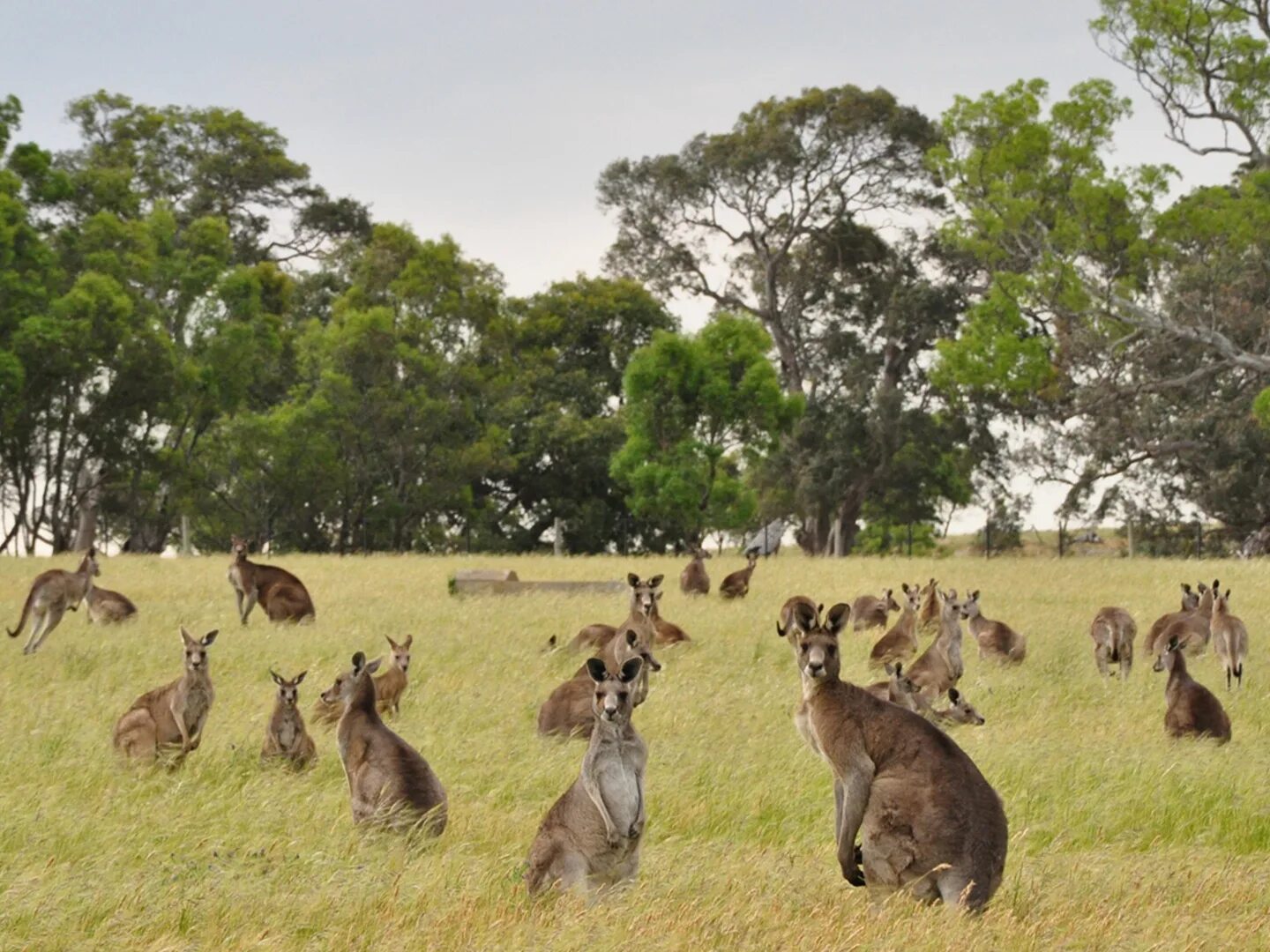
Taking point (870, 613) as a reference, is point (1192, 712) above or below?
below

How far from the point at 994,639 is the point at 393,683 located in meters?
7.05

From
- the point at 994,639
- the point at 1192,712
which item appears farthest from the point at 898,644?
the point at 1192,712

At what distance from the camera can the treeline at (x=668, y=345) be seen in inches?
1510

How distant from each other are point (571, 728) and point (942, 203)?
43.3 m

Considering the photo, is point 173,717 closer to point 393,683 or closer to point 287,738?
point 287,738

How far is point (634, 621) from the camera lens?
56.4ft

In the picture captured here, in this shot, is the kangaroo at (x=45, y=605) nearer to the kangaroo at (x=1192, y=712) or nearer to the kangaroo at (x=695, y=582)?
the kangaroo at (x=695, y=582)

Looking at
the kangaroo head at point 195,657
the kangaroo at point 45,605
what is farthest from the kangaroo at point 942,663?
the kangaroo at point 45,605

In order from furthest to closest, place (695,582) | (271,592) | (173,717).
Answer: (695,582)
(271,592)
(173,717)

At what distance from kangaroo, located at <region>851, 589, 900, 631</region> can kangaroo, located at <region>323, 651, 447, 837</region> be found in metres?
11.6

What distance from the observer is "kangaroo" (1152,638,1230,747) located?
13.2m

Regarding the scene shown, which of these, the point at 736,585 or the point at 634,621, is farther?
the point at 736,585

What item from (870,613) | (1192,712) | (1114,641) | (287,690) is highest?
(870,613)

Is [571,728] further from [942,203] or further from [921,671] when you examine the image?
[942,203]
